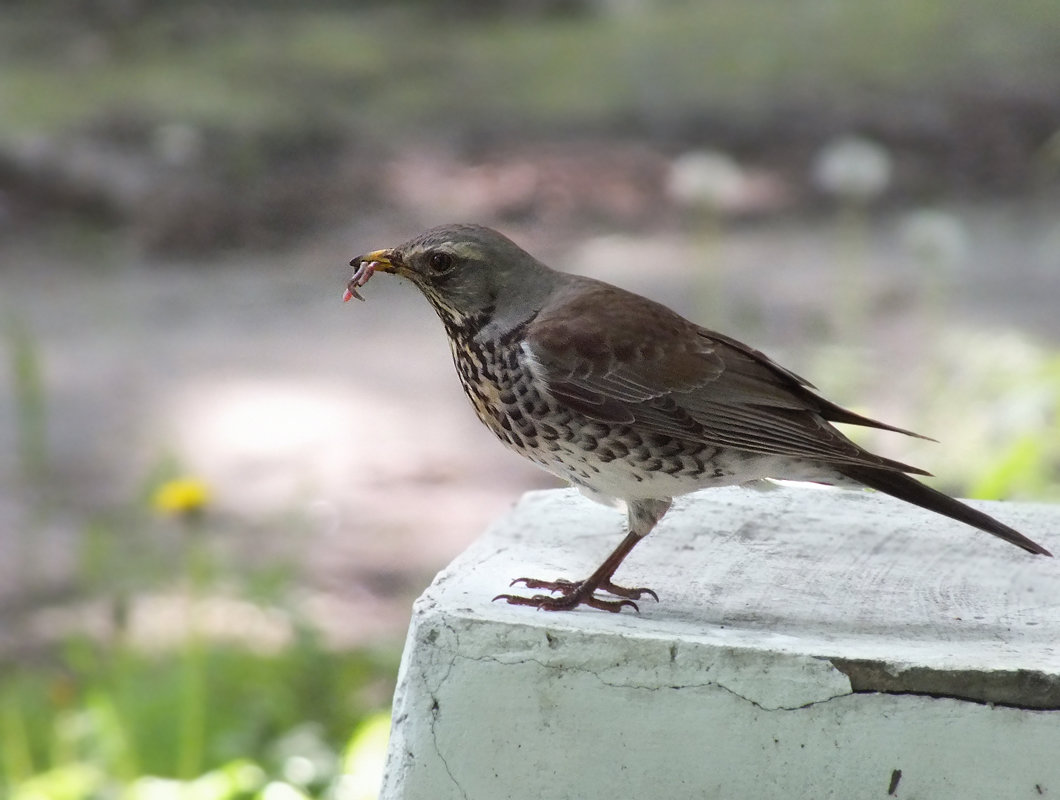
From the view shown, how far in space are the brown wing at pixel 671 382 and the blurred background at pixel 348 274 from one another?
1.76ft

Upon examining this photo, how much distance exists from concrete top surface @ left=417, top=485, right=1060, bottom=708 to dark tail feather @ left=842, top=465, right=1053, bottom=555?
133 mm

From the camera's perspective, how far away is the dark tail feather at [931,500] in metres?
2.34

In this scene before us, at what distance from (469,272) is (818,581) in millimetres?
786

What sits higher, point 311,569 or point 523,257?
point 523,257

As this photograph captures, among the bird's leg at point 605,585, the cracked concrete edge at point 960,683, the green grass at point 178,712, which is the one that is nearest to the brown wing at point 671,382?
the bird's leg at point 605,585

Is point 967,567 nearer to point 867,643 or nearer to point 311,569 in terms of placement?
point 867,643

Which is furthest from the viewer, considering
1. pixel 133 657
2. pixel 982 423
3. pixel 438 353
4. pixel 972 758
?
pixel 438 353

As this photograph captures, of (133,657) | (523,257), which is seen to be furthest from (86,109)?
(523,257)

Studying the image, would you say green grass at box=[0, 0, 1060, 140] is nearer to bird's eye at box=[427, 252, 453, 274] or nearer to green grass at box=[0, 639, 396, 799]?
green grass at box=[0, 639, 396, 799]

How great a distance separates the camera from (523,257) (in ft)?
8.33

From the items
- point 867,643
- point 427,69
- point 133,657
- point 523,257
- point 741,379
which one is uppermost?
point 427,69

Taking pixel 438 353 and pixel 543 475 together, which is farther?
pixel 438 353

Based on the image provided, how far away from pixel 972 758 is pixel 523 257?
109 centimetres

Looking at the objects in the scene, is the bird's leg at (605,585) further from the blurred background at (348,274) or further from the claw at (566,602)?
the blurred background at (348,274)
